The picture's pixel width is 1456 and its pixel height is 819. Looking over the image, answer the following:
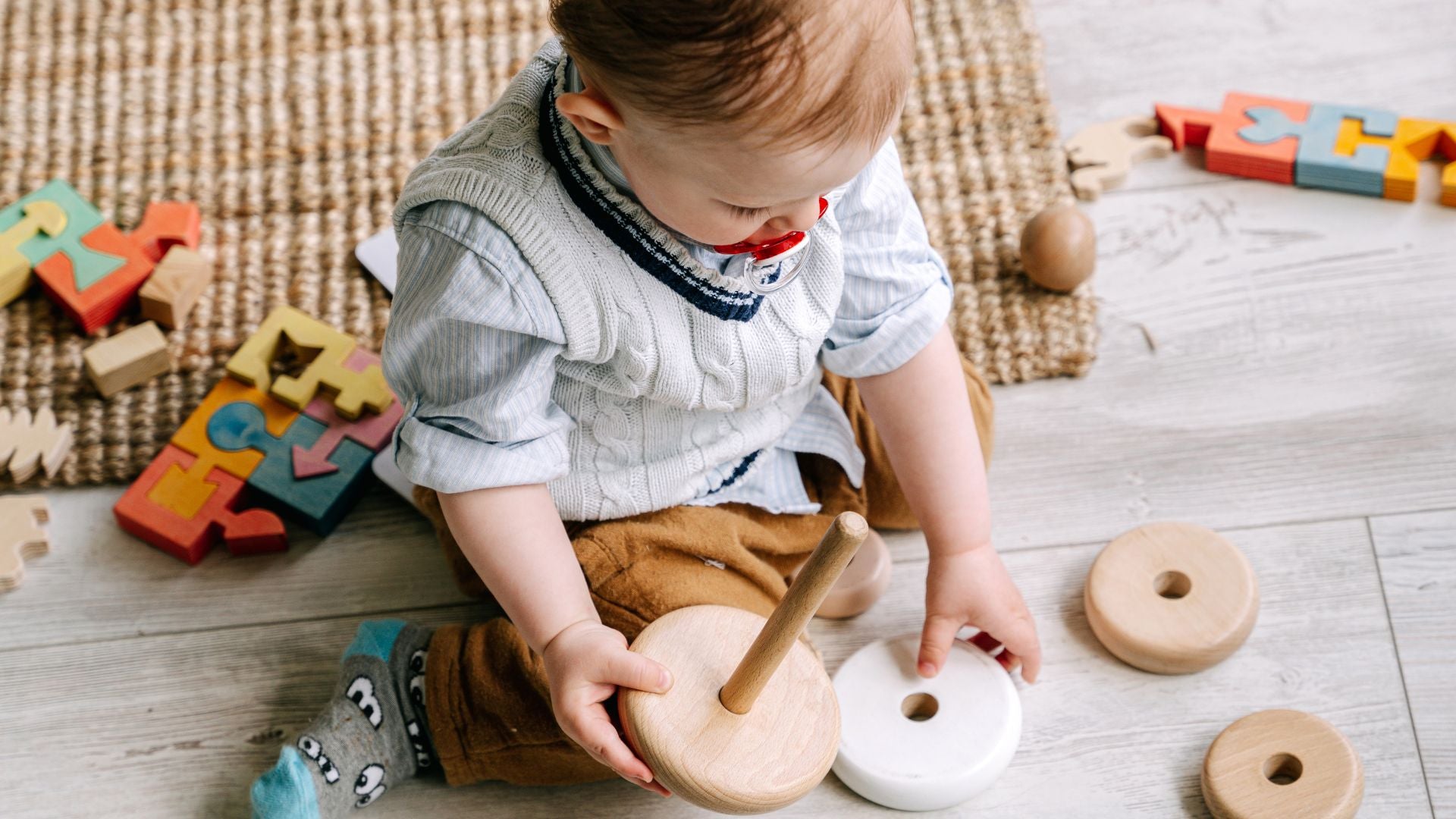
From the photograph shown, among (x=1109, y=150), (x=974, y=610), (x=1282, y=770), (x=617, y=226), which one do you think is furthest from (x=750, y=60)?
(x=1109, y=150)

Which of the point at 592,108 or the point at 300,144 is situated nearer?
the point at 592,108

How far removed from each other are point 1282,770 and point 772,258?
41 centimetres

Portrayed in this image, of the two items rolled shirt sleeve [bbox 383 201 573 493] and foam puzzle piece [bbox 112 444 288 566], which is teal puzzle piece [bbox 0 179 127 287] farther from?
rolled shirt sleeve [bbox 383 201 573 493]

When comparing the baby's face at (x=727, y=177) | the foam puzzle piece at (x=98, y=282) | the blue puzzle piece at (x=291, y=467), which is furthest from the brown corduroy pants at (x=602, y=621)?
the foam puzzle piece at (x=98, y=282)

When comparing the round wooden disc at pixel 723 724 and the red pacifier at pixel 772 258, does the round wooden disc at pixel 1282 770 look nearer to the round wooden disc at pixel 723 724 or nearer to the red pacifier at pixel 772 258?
the round wooden disc at pixel 723 724

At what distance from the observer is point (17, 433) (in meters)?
0.91

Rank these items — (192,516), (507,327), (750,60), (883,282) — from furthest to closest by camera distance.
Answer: (192,516) < (883,282) < (507,327) < (750,60)

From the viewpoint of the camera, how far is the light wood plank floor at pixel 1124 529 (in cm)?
78

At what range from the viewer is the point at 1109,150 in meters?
1.05

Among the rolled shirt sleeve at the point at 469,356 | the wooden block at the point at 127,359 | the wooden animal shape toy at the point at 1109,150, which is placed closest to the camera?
the rolled shirt sleeve at the point at 469,356

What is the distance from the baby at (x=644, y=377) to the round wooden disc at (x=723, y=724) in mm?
17

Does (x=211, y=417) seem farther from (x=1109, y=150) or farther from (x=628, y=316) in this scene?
(x=1109, y=150)

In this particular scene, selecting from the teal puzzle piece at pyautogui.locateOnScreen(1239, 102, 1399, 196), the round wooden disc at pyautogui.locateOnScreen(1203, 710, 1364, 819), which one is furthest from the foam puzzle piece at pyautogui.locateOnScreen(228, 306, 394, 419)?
the teal puzzle piece at pyautogui.locateOnScreen(1239, 102, 1399, 196)

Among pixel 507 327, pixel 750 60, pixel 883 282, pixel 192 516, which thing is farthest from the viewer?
pixel 192 516
